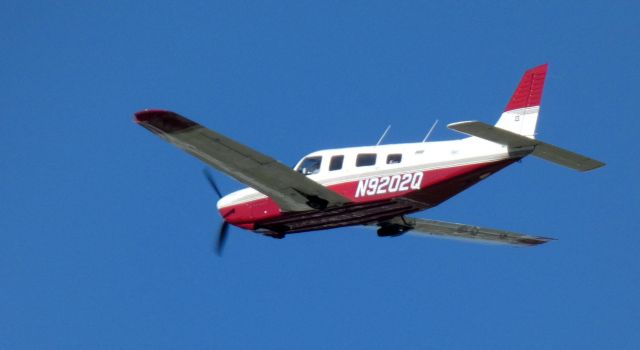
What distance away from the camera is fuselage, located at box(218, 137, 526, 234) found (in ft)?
102

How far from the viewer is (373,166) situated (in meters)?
31.8

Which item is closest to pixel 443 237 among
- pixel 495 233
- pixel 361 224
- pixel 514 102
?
pixel 495 233

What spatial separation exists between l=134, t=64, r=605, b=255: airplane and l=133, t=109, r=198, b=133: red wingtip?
0.02 m

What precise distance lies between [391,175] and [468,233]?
234 inches

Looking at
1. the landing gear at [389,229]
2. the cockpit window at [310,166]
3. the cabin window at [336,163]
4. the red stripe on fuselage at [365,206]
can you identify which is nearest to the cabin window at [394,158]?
the red stripe on fuselage at [365,206]

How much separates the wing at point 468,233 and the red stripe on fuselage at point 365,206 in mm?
2677

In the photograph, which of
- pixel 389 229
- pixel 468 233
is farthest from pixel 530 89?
pixel 468 233

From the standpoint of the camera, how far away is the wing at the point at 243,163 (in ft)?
96.7

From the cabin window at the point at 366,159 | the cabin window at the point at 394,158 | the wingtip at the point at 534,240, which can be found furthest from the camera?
the wingtip at the point at 534,240

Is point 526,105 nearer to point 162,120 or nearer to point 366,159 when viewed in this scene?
point 366,159

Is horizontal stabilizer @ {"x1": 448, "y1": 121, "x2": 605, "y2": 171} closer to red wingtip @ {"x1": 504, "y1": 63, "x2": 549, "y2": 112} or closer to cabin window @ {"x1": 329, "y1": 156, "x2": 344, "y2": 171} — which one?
red wingtip @ {"x1": 504, "y1": 63, "x2": 549, "y2": 112}

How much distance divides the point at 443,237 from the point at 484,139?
7086 millimetres

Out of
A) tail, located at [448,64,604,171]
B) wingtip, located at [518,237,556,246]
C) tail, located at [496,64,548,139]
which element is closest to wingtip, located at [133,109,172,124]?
tail, located at [448,64,604,171]

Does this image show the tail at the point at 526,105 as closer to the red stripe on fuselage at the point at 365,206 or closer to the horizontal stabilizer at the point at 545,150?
the horizontal stabilizer at the point at 545,150
